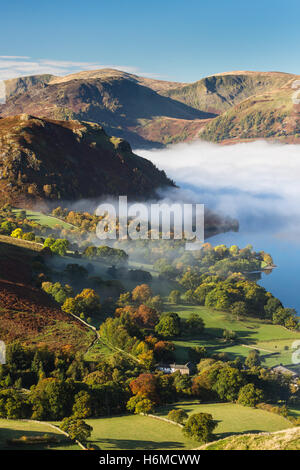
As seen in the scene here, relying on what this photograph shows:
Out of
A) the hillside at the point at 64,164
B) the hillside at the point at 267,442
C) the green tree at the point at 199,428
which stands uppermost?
the hillside at the point at 64,164

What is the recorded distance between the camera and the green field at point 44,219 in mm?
121312

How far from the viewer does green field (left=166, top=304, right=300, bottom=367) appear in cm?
5709

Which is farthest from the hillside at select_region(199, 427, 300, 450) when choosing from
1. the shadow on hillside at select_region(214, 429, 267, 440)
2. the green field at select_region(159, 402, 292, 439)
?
the green field at select_region(159, 402, 292, 439)

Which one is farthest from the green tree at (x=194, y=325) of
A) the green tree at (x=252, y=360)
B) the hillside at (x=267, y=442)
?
the hillside at (x=267, y=442)

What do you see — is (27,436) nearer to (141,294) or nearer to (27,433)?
(27,433)

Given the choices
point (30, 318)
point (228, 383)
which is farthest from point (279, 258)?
point (228, 383)

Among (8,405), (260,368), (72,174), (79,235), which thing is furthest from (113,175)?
(8,405)

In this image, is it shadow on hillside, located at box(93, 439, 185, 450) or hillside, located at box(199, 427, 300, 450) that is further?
shadow on hillside, located at box(93, 439, 185, 450)

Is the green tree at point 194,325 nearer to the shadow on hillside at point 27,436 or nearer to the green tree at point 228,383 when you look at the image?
the green tree at point 228,383

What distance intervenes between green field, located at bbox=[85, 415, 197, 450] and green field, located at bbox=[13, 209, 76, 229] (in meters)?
84.2

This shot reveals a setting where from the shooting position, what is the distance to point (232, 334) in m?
61.9

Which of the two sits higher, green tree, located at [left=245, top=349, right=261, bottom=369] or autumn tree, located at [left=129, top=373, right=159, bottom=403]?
autumn tree, located at [left=129, top=373, right=159, bottom=403]

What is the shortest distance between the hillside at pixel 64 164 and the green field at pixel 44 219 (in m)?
7.68

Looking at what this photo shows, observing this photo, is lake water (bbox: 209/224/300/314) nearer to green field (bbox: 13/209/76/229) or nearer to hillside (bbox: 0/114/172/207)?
hillside (bbox: 0/114/172/207)
